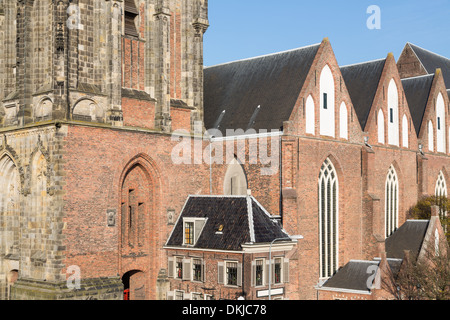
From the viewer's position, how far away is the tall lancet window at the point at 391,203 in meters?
51.2

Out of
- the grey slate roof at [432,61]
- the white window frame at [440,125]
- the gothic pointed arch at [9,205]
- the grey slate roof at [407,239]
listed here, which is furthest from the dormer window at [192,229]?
the grey slate roof at [432,61]

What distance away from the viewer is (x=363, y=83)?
170 ft

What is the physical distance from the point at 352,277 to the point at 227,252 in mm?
9982

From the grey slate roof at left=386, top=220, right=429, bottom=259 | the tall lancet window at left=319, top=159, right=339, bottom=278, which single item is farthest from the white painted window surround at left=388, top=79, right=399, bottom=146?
the tall lancet window at left=319, top=159, right=339, bottom=278

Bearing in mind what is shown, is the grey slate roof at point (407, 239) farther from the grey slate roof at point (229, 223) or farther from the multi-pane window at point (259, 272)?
the multi-pane window at point (259, 272)

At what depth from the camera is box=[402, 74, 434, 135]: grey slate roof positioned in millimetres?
57772

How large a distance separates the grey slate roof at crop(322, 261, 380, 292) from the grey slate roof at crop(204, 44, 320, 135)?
11.2m

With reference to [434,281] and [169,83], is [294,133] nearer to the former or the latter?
[169,83]

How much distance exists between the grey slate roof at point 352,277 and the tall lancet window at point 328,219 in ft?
5.17

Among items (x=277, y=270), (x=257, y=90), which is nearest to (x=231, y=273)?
(x=277, y=270)

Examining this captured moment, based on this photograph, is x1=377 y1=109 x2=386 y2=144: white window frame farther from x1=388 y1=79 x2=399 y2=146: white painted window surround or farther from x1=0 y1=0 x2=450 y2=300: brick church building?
x1=388 y1=79 x2=399 y2=146: white painted window surround

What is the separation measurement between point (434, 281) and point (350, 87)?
21038 millimetres
